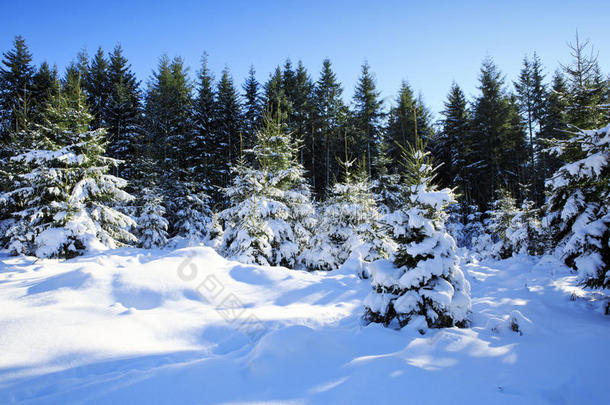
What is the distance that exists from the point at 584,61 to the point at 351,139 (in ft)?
52.4

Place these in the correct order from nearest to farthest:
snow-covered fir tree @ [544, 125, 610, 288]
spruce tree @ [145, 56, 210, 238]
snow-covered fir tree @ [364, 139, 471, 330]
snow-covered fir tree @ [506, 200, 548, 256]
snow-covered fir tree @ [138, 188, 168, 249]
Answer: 1. snow-covered fir tree @ [364, 139, 471, 330]
2. snow-covered fir tree @ [544, 125, 610, 288]
3. snow-covered fir tree @ [506, 200, 548, 256]
4. snow-covered fir tree @ [138, 188, 168, 249]
5. spruce tree @ [145, 56, 210, 238]

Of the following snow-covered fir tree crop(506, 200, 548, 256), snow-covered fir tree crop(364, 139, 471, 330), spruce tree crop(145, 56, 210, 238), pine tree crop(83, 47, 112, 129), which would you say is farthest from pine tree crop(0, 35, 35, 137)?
snow-covered fir tree crop(506, 200, 548, 256)

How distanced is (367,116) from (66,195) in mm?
22515

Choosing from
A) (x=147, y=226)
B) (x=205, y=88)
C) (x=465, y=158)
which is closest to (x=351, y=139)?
(x=465, y=158)

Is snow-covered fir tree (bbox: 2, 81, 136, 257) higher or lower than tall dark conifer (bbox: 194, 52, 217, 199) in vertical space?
lower

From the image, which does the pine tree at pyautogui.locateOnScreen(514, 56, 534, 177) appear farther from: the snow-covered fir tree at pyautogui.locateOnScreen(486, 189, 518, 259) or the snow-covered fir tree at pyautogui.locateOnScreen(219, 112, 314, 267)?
the snow-covered fir tree at pyautogui.locateOnScreen(219, 112, 314, 267)

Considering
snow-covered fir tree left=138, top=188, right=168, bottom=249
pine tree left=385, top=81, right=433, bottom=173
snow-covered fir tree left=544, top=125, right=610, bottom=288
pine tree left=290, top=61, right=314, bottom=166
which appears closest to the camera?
snow-covered fir tree left=544, top=125, right=610, bottom=288

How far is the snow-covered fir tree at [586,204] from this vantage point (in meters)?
5.41

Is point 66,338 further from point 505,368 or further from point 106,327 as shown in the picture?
point 505,368

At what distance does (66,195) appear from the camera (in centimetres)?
962

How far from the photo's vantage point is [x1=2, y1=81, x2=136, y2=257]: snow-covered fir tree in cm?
919

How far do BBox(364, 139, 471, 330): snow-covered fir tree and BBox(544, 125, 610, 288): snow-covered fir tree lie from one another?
9.82ft

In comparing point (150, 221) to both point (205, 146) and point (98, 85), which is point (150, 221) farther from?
point (98, 85)

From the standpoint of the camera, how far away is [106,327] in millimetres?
4023
